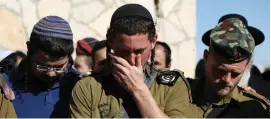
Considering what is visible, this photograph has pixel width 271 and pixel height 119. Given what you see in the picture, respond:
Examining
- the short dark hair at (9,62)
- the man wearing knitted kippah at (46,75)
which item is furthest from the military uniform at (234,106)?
the short dark hair at (9,62)

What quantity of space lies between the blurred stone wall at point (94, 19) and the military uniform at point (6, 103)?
2.49 m

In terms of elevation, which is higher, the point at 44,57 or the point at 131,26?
the point at 131,26

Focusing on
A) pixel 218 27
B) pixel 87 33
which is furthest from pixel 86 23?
Answer: pixel 218 27

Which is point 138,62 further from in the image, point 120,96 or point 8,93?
point 8,93

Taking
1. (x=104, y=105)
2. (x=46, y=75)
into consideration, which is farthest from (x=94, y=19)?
(x=104, y=105)

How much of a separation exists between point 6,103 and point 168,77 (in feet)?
2.62

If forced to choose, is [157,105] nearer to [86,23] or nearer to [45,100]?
[45,100]

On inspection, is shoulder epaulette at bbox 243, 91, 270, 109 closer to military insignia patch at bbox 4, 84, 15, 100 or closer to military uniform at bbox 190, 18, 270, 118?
military uniform at bbox 190, 18, 270, 118

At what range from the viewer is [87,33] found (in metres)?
5.71

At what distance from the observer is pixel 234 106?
259cm

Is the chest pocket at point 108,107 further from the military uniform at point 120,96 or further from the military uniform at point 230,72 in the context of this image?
the military uniform at point 230,72

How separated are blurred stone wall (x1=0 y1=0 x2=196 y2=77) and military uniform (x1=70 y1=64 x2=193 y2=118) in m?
2.85

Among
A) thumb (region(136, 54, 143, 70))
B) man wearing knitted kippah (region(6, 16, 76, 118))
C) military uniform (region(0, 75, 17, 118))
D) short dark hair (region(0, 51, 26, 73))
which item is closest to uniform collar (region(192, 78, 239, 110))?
thumb (region(136, 54, 143, 70))

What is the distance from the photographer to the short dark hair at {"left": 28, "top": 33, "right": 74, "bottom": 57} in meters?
2.77
